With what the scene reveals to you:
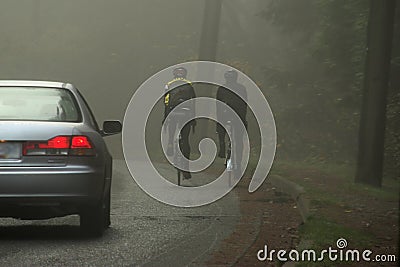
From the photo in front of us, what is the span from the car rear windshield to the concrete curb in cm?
311

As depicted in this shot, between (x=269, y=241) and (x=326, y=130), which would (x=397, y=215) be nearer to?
(x=269, y=241)

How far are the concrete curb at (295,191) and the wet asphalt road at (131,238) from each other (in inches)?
34.2

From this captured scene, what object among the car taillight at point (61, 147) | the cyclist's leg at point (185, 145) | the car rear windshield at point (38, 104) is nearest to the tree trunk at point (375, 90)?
the cyclist's leg at point (185, 145)

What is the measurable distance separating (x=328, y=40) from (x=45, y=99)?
17.4 metres

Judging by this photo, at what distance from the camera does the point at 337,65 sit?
2758 centimetres

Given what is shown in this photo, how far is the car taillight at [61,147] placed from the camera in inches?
418

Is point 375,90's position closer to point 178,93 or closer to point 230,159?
point 230,159

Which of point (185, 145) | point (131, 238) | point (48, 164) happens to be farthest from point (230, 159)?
point (48, 164)

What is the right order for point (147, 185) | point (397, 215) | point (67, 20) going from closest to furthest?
point (397, 215) < point (147, 185) < point (67, 20)

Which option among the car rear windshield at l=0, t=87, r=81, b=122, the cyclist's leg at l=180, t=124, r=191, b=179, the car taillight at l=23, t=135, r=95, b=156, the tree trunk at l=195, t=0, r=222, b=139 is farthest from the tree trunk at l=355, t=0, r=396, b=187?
the tree trunk at l=195, t=0, r=222, b=139

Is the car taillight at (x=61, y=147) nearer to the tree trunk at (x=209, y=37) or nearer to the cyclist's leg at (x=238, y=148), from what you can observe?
the cyclist's leg at (x=238, y=148)

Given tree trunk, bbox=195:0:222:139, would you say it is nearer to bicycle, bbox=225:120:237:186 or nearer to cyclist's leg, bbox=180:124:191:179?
bicycle, bbox=225:120:237:186

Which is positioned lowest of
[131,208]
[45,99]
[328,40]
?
[131,208]

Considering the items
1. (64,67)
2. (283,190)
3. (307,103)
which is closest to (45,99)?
(283,190)
